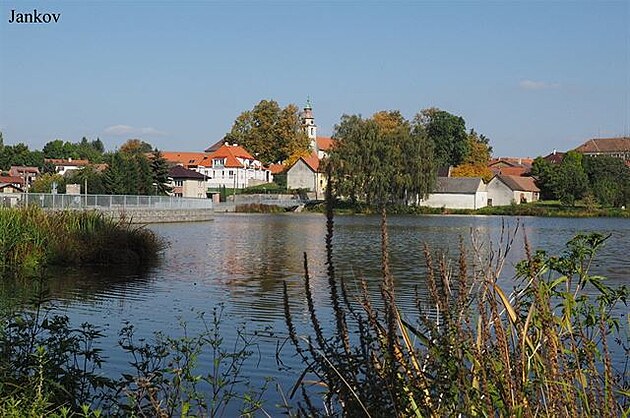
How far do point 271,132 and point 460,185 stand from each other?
3022 centimetres

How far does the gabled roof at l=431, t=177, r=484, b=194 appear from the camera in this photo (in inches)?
3095

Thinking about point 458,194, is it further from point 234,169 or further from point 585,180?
point 234,169

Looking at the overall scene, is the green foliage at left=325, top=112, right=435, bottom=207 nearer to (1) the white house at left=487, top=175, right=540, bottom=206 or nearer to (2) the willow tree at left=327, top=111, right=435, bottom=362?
(2) the willow tree at left=327, top=111, right=435, bottom=362

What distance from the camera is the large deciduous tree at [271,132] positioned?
323ft

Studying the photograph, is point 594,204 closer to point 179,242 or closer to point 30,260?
point 179,242

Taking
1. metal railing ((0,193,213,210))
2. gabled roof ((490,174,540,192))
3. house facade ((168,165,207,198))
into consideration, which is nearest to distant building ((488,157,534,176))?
gabled roof ((490,174,540,192))

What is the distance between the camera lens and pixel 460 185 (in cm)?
7919

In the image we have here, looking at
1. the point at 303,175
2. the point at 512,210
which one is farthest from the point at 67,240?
the point at 303,175

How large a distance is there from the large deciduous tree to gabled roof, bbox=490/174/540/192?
2608cm

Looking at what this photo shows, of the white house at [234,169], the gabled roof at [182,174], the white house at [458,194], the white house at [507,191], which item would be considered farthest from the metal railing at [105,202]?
the white house at [234,169]

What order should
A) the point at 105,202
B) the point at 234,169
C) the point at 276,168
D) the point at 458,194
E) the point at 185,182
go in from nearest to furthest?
the point at 105,202
the point at 458,194
the point at 185,182
the point at 234,169
the point at 276,168

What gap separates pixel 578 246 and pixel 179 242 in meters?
24.6

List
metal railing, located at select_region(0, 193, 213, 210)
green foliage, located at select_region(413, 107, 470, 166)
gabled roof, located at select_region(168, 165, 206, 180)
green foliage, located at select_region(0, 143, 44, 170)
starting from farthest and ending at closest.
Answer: green foliage, located at select_region(0, 143, 44, 170) < green foliage, located at select_region(413, 107, 470, 166) < gabled roof, located at select_region(168, 165, 206, 180) < metal railing, located at select_region(0, 193, 213, 210)

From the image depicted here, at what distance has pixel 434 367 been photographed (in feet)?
10.8
